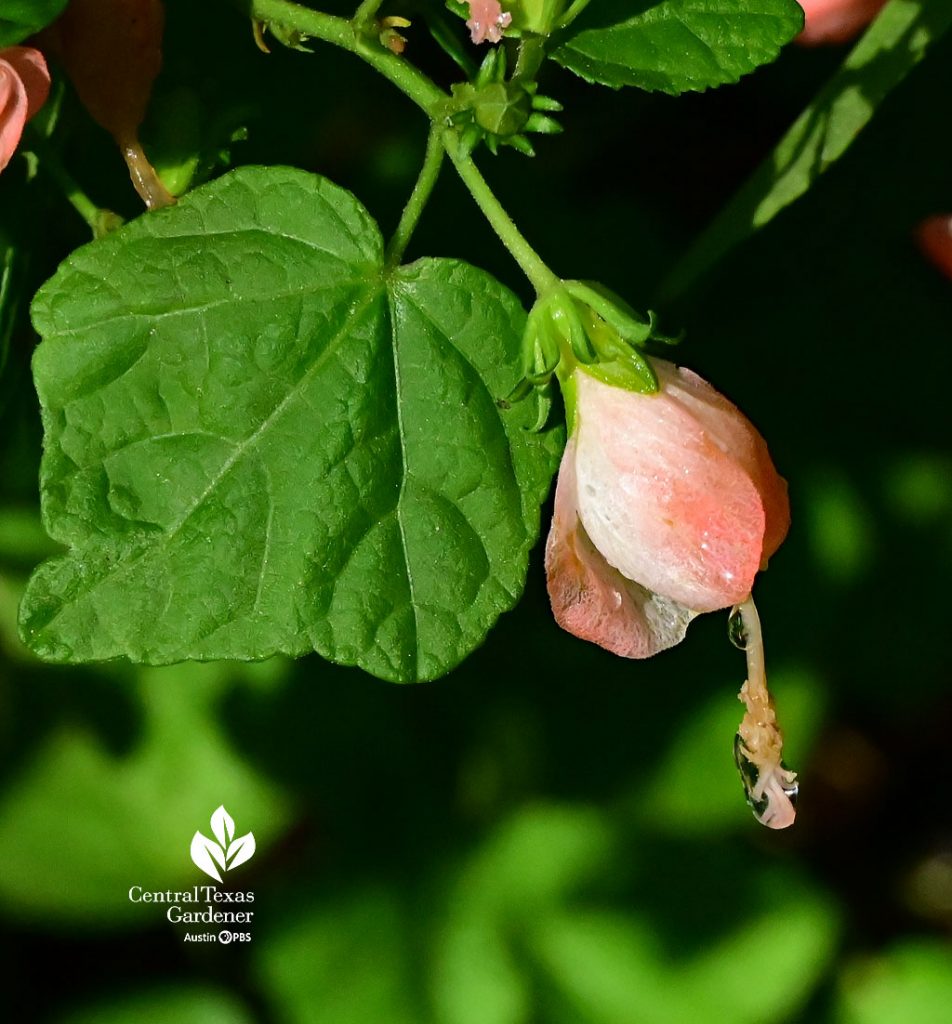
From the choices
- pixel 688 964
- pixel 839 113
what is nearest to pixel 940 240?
pixel 839 113

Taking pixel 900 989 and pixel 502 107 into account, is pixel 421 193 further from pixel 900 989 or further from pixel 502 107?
pixel 900 989

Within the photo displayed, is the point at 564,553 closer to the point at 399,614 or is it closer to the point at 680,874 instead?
the point at 399,614

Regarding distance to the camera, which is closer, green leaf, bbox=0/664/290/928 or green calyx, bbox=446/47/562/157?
green calyx, bbox=446/47/562/157

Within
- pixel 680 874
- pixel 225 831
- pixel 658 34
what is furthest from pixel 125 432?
pixel 680 874

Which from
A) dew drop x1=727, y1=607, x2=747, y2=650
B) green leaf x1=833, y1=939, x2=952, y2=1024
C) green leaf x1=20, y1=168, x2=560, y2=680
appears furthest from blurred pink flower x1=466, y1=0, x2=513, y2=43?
green leaf x1=833, y1=939, x2=952, y2=1024

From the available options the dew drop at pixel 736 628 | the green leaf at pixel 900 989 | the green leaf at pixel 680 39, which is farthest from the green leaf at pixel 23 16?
the green leaf at pixel 900 989

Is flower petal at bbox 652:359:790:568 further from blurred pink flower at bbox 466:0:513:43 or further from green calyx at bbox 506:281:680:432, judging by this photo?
blurred pink flower at bbox 466:0:513:43
